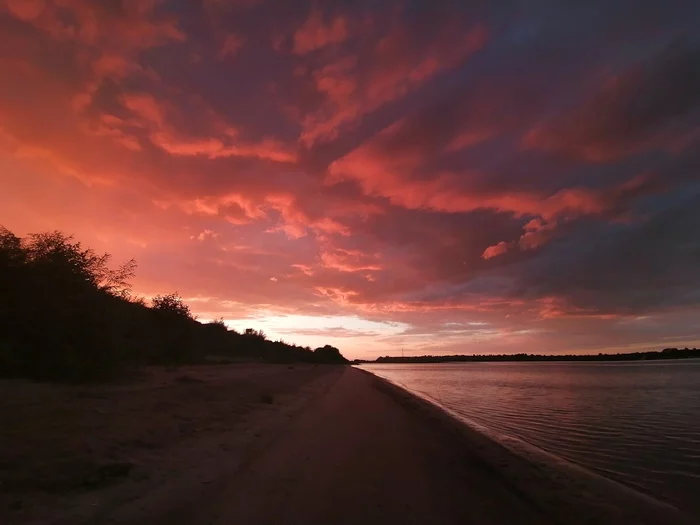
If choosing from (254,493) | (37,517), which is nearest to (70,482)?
(37,517)

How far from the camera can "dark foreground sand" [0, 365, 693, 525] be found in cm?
573

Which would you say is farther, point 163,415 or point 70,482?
point 163,415

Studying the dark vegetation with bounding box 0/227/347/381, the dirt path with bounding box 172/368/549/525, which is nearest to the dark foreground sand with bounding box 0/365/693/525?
the dirt path with bounding box 172/368/549/525

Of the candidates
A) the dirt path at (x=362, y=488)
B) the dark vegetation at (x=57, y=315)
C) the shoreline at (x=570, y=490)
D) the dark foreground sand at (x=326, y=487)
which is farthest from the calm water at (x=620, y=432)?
the dark vegetation at (x=57, y=315)

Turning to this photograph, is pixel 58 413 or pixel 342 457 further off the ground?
pixel 58 413

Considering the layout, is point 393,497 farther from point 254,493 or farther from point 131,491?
point 131,491

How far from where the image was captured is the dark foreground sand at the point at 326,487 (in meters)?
5.73

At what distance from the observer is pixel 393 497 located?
6789 mm

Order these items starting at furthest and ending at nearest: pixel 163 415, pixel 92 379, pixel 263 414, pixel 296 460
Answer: pixel 92 379, pixel 263 414, pixel 163 415, pixel 296 460

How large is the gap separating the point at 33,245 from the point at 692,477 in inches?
892

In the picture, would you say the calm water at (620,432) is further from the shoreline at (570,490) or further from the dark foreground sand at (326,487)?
A: the dark foreground sand at (326,487)

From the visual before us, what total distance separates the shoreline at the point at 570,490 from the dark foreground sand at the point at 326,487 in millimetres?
Answer: 29

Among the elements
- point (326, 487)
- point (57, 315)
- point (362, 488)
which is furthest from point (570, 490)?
point (57, 315)

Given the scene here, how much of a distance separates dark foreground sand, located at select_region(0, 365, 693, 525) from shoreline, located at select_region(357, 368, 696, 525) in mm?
29
